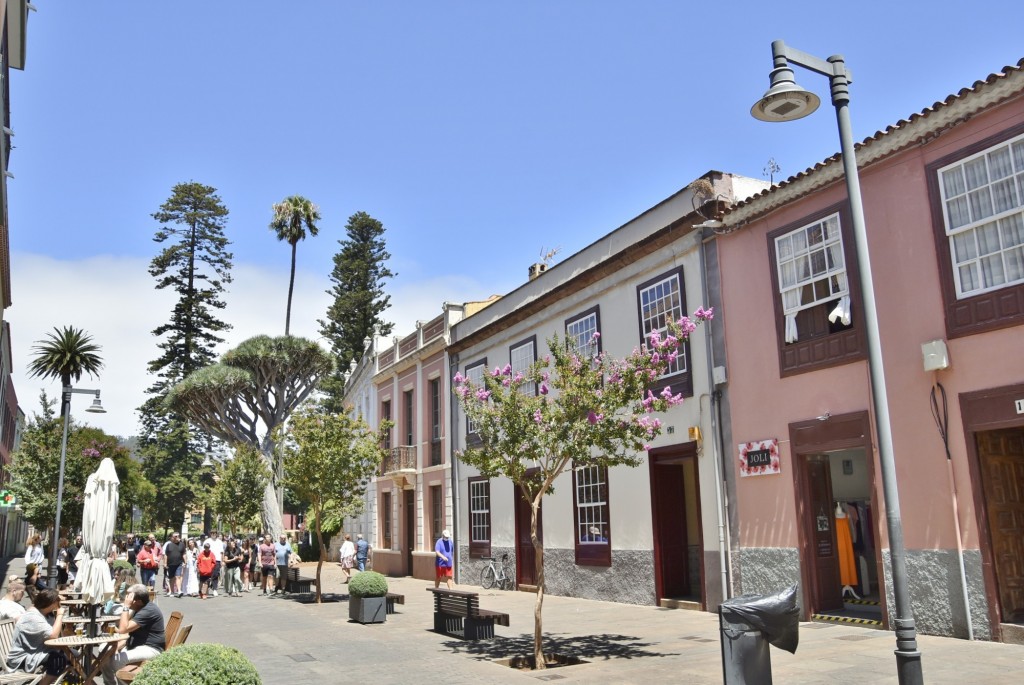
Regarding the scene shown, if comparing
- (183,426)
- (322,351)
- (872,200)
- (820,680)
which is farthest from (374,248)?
(820,680)

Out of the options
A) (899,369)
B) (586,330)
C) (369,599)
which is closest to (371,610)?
(369,599)

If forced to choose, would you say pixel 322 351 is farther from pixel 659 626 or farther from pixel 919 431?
pixel 919 431

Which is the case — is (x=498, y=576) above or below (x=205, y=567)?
below

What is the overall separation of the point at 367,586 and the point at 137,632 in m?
6.47

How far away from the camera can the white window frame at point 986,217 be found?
10125mm

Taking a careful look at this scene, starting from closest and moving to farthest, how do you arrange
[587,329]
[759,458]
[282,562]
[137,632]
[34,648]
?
[34,648] < [137,632] < [759,458] < [587,329] < [282,562]

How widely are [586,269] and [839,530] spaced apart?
781cm

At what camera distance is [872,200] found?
11.9 metres

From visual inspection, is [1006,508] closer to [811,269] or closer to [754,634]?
[811,269]

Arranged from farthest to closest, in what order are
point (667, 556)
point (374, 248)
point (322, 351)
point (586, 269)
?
point (374, 248), point (322, 351), point (586, 269), point (667, 556)

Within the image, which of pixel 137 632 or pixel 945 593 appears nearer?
pixel 137 632

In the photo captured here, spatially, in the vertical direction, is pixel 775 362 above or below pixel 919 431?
above

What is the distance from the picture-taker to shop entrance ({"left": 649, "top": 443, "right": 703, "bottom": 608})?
15727 millimetres

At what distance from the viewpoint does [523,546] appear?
2094 cm
